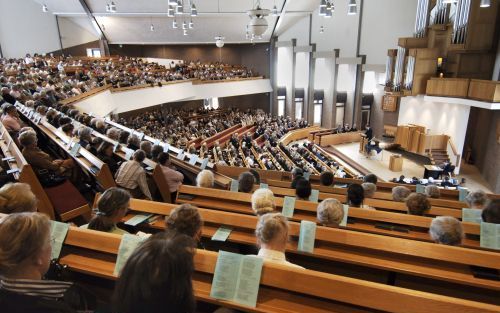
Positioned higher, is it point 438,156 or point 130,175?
point 130,175

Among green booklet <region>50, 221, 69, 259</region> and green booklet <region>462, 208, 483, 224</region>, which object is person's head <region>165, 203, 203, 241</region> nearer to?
green booklet <region>50, 221, 69, 259</region>

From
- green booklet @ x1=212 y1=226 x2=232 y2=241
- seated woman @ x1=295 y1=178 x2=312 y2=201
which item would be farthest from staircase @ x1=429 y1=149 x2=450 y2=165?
green booklet @ x1=212 y1=226 x2=232 y2=241

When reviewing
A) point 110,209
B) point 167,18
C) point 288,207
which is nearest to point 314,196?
point 288,207

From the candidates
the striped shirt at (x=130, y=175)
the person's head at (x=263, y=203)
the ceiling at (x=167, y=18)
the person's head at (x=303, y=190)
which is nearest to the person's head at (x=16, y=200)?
the striped shirt at (x=130, y=175)

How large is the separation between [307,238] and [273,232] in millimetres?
467

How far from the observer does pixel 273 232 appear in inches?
65.3

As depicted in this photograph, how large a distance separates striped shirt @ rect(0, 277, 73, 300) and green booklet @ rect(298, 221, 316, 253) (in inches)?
51.2

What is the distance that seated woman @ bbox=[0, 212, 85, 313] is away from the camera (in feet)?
3.52

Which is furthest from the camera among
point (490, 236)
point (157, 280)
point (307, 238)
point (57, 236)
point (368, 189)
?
point (368, 189)

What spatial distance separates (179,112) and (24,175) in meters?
14.7

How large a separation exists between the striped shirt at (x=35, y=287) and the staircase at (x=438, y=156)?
11739 mm

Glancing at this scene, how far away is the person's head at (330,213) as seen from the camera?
231 centimetres

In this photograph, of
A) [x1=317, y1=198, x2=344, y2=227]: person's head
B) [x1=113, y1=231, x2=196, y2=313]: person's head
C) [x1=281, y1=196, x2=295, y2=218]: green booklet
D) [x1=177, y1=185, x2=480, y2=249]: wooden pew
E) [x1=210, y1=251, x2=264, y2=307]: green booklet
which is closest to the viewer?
[x1=113, y1=231, x2=196, y2=313]: person's head

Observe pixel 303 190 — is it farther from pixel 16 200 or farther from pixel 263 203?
pixel 16 200
